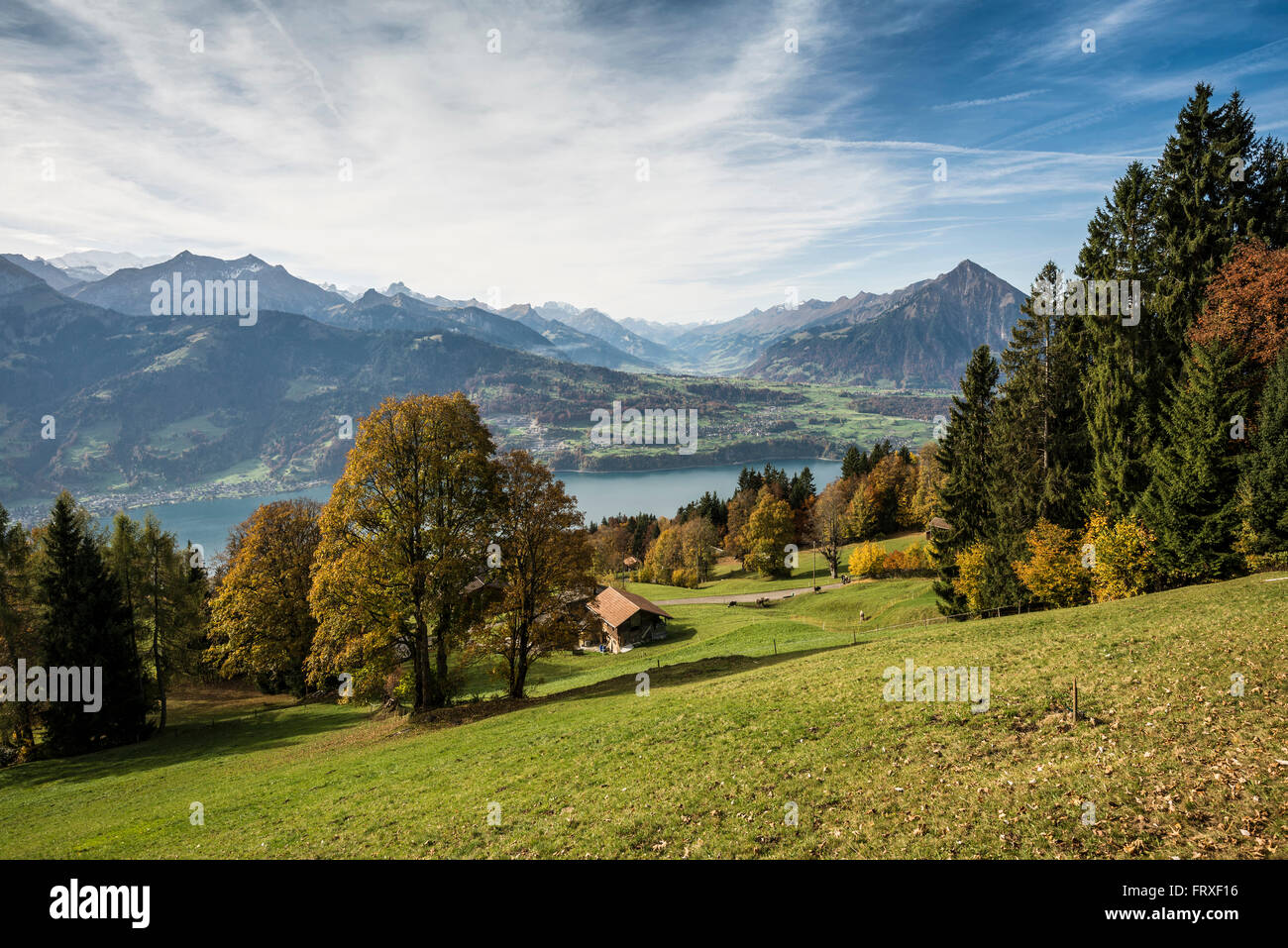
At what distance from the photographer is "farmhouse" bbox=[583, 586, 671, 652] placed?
186ft

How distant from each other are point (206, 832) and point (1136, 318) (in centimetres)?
4987

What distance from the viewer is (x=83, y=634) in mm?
32469

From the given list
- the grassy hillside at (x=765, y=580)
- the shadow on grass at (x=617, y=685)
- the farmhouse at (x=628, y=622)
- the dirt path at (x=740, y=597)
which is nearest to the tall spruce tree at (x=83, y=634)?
the shadow on grass at (x=617, y=685)

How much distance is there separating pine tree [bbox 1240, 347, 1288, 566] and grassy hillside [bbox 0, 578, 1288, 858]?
2.74 metres

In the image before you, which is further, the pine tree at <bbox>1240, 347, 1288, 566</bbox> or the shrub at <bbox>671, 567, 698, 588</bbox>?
the shrub at <bbox>671, 567, 698, 588</bbox>

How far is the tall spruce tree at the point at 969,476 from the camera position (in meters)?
41.0

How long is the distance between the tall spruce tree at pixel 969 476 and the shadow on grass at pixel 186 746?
136ft

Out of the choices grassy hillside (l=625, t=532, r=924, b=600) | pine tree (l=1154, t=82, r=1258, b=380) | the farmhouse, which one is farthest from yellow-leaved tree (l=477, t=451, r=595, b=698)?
grassy hillside (l=625, t=532, r=924, b=600)

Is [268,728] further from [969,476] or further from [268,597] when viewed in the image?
[969,476]

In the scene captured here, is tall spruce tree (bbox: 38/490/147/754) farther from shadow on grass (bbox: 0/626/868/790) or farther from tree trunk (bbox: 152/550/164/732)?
tree trunk (bbox: 152/550/164/732)

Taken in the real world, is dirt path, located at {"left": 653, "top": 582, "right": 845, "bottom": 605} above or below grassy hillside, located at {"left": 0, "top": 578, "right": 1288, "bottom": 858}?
below

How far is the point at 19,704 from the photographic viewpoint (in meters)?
30.8
